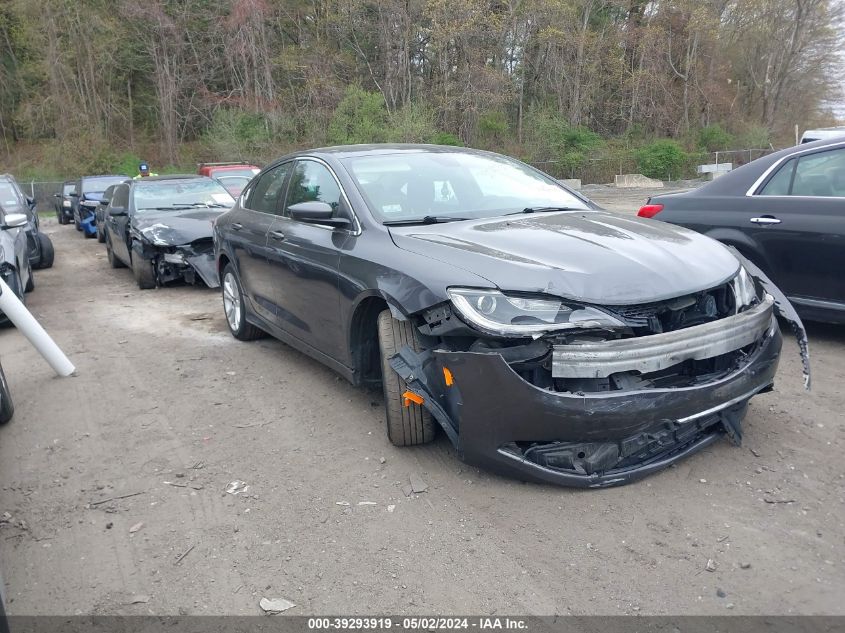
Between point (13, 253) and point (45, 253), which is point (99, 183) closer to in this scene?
point (45, 253)

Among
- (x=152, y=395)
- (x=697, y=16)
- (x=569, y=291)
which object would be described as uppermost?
(x=697, y=16)

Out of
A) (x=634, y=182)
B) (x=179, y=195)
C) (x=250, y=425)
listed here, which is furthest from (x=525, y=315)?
(x=634, y=182)

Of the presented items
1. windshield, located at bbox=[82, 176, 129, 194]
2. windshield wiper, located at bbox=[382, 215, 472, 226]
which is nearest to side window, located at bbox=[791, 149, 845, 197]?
windshield wiper, located at bbox=[382, 215, 472, 226]

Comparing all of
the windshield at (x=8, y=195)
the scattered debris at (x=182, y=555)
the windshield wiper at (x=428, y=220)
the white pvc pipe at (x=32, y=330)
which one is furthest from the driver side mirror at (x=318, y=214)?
the windshield at (x=8, y=195)

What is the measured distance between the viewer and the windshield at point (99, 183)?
19500mm

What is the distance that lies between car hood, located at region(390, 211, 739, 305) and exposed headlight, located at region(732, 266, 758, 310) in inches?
2.7

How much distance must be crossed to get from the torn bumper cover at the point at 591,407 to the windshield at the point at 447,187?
1.26m

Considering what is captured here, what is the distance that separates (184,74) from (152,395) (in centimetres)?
3624

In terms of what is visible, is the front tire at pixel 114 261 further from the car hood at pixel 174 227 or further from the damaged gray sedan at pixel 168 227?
the car hood at pixel 174 227

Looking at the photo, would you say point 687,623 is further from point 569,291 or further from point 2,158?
point 2,158

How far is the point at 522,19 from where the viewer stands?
1479 inches

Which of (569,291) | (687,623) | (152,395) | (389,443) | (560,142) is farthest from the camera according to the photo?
(560,142)

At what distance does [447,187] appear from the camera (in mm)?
4688

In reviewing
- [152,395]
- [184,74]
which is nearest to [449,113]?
[184,74]
